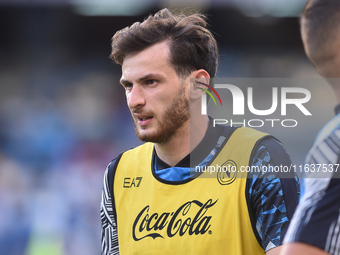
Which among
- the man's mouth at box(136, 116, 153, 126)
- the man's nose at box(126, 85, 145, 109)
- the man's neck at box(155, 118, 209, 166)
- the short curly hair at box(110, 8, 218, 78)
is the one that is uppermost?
the short curly hair at box(110, 8, 218, 78)

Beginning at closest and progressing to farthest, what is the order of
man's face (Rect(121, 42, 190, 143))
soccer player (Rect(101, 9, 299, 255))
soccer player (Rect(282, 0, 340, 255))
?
1. soccer player (Rect(282, 0, 340, 255))
2. soccer player (Rect(101, 9, 299, 255))
3. man's face (Rect(121, 42, 190, 143))

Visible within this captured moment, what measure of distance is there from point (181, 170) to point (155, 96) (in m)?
0.42

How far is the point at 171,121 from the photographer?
8.41 ft

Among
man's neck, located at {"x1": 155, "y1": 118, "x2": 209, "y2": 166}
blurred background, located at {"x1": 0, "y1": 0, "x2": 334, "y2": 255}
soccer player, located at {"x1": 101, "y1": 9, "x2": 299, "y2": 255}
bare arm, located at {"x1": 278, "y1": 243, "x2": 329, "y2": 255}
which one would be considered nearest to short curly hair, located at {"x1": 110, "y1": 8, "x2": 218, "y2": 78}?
soccer player, located at {"x1": 101, "y1": 9, "x2": 299, "y2": 255}

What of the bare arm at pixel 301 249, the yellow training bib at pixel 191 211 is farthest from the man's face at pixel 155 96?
the bare arm at pixel 301 249

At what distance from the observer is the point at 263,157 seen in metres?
2.34

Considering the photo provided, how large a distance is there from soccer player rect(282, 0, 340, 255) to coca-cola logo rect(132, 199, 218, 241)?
1117 millimetres

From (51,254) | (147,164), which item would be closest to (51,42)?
(51,254)

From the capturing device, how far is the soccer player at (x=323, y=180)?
48.9 inches

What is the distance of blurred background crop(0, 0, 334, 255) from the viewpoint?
24.0 feet

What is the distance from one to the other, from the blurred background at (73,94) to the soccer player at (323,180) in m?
6.14

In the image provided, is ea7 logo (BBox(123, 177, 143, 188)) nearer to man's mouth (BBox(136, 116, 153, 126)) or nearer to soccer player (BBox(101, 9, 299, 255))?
soccer player (BBox(101, 9, 299, 255))

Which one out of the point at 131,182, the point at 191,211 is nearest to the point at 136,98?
the point at 131,182

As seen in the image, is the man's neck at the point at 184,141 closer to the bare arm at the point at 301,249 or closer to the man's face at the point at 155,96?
the man's face at the point at 155,96
